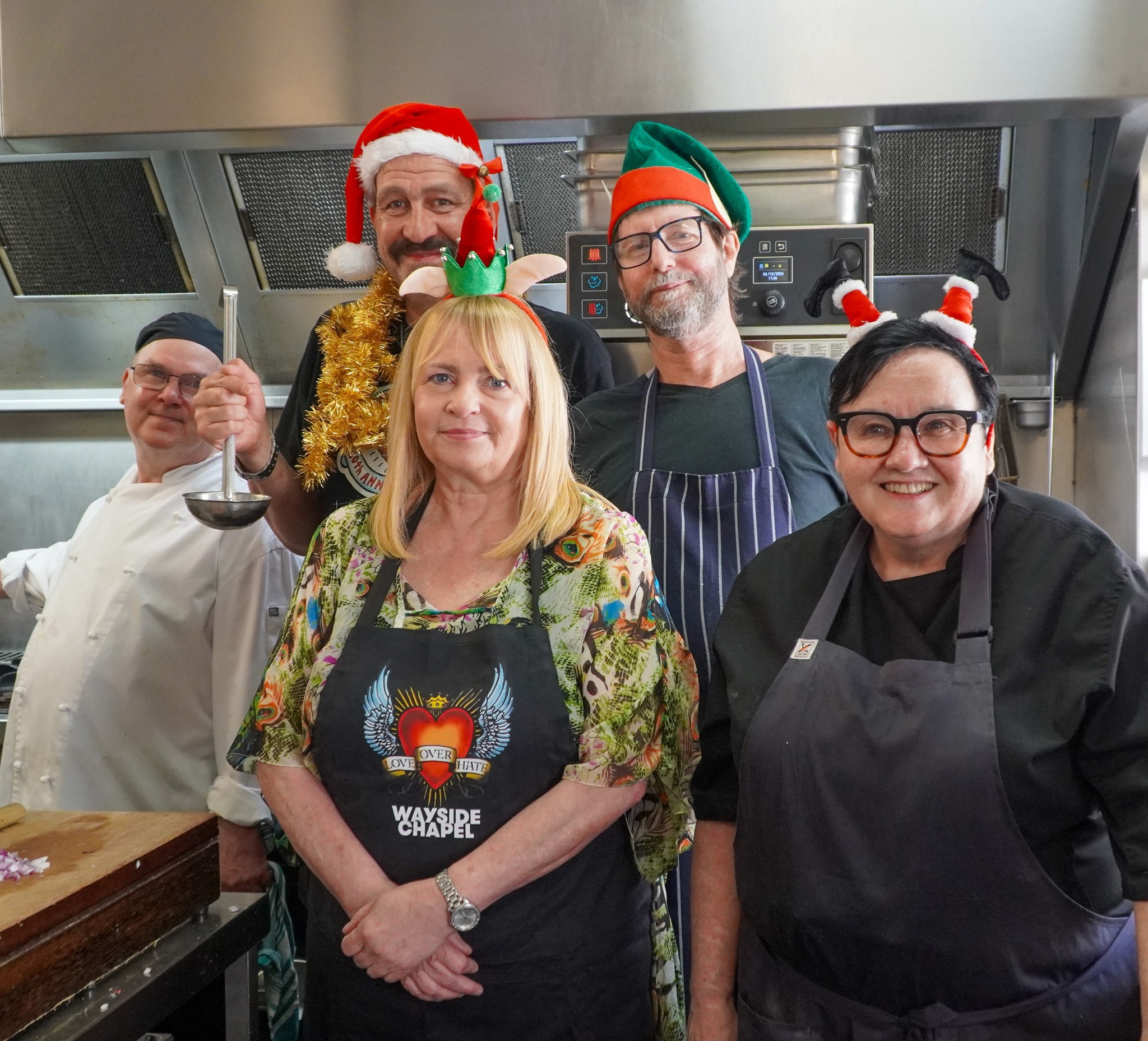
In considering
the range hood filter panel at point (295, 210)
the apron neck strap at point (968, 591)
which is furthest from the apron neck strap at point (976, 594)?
the range hood filter panel at point (295, 210)

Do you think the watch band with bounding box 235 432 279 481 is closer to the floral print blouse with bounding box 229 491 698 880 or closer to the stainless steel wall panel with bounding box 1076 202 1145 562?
the floral print blouse with bounding box 229 491 698 880

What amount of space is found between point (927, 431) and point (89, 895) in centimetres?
104

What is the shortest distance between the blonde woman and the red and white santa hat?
640 millimetres

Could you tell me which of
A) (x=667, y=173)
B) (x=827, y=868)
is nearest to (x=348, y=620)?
(x=827, y=868)

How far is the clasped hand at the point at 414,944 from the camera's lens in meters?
1.30

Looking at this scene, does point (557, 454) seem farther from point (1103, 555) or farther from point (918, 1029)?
point (918, 1029)

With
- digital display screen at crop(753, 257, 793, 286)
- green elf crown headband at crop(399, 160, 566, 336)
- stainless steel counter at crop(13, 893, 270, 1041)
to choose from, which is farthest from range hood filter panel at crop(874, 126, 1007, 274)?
stainless steel counter at crop(13, 893, 270, 1041)

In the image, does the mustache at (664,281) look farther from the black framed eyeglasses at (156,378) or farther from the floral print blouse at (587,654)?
the black framed eyeglasses at (156,378)

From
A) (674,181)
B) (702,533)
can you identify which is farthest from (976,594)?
(674,181)

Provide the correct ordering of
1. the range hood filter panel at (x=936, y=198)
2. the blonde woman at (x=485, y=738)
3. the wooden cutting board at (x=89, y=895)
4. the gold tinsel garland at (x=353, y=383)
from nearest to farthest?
the wooden cutting board at (x=89, y=895), the blonde woman at (x=485, y=738), the gold tinsel garland at (x=353, y=383), the range hood filter panel at (x=936, y=198)

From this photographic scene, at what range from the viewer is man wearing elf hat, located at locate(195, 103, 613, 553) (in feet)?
6.43

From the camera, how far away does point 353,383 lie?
1982 millimetres

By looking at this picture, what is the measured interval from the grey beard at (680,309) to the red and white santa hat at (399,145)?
1.55 ft

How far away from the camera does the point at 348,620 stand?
1.45 metres
